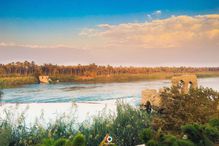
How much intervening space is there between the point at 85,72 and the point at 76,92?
343mm

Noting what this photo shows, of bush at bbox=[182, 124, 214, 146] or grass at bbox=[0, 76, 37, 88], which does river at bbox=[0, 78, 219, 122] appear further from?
bush at bbox=[182, 124, 214, 146]

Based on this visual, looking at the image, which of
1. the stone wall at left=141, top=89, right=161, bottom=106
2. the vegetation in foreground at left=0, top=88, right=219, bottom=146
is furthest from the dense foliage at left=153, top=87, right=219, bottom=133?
the stone wall at left=141, top=89, right=161, bottom=106

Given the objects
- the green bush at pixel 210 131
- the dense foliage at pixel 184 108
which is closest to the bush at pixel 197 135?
the green bush at pixel 210 131

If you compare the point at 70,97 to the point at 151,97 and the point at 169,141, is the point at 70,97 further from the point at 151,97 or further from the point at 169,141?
the point at 169,141

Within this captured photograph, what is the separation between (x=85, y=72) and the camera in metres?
5.64

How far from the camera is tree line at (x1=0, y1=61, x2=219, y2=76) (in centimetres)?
525

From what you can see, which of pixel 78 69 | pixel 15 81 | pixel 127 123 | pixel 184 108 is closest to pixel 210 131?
pixel 127 123

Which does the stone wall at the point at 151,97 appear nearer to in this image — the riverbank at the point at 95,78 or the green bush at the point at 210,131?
the riverbank at the point at 95,78

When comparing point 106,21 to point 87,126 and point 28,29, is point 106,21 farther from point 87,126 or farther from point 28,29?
point 87,126

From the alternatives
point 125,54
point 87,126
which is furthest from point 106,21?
point 87,126

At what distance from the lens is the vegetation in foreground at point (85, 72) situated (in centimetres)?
522

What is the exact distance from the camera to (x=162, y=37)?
5.85 meters

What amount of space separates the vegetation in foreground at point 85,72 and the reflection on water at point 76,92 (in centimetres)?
9

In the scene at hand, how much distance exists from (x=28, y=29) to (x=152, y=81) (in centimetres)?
197
